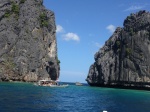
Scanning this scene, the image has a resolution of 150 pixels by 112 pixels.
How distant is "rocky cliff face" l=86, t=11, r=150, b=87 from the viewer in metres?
130

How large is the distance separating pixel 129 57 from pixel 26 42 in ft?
163

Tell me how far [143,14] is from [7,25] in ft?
214

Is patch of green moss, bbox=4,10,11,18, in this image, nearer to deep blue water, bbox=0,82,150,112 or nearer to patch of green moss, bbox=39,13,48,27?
patch of green moss, bbox=39,13,48,27

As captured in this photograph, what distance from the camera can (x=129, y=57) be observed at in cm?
13512

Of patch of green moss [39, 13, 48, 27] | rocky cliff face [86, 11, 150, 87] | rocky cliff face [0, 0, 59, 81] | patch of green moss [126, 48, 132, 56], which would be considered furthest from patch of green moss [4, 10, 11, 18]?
patch of green moss [126, 48, 132, 56]

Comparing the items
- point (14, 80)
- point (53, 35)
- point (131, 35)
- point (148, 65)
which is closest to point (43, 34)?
point (53, 35)

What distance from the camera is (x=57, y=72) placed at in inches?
6339

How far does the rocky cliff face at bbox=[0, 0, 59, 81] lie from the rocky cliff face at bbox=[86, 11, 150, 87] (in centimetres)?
2774

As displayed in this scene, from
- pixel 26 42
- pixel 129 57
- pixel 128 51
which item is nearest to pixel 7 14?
pixel 26 42

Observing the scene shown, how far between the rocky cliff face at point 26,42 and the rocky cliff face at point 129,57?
27745 mm

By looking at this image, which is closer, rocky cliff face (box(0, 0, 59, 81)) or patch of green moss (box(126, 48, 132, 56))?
patch of green moss (box(126, 48, 132, 56))

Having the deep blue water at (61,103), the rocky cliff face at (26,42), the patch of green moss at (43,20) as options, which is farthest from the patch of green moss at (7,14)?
the deep blue water at (61,103)

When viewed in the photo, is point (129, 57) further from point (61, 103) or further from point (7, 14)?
point (61, 103)

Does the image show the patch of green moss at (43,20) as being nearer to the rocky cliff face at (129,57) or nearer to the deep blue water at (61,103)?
the rocky cliff face at (129,57)
